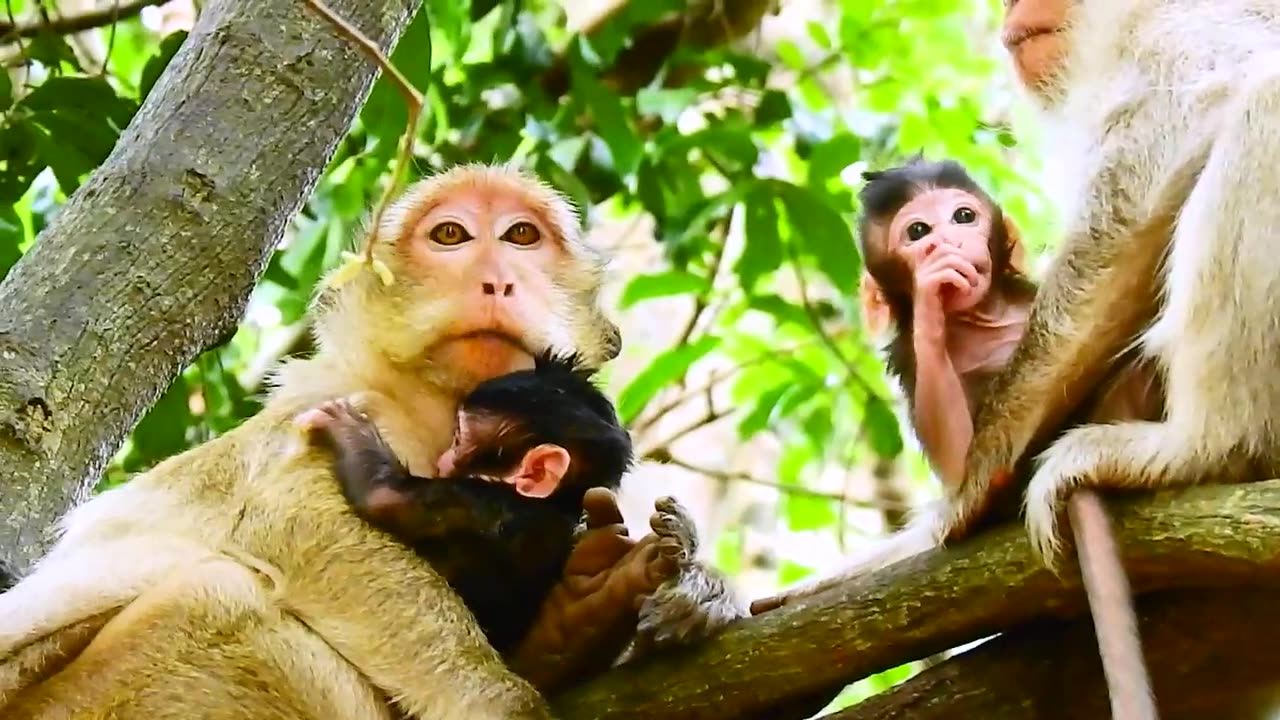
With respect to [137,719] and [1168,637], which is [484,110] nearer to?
[137,719]

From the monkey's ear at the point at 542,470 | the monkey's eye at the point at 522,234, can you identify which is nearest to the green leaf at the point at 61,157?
the monkey's eye at the point at 522,234

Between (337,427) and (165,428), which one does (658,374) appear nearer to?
(165,428)

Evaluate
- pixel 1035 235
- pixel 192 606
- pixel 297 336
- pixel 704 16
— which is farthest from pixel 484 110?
pixel 192 606

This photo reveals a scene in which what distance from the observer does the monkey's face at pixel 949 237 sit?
2557 millimetres

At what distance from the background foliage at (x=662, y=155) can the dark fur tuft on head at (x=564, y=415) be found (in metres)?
0.92

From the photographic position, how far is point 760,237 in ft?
12.3

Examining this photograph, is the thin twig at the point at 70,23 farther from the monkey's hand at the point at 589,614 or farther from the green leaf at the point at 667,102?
the monkey's hand at the point at 589,614

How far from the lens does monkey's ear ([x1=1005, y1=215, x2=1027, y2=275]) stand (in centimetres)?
275

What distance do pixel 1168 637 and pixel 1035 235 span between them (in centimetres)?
208

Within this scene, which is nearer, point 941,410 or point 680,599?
point 680,599

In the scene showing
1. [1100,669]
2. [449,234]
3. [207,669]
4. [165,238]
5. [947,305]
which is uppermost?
[449,234]

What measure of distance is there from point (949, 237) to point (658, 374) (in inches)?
52.1

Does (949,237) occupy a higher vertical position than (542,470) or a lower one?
higher

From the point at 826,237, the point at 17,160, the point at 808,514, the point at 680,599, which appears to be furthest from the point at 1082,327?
the point at 808,514
